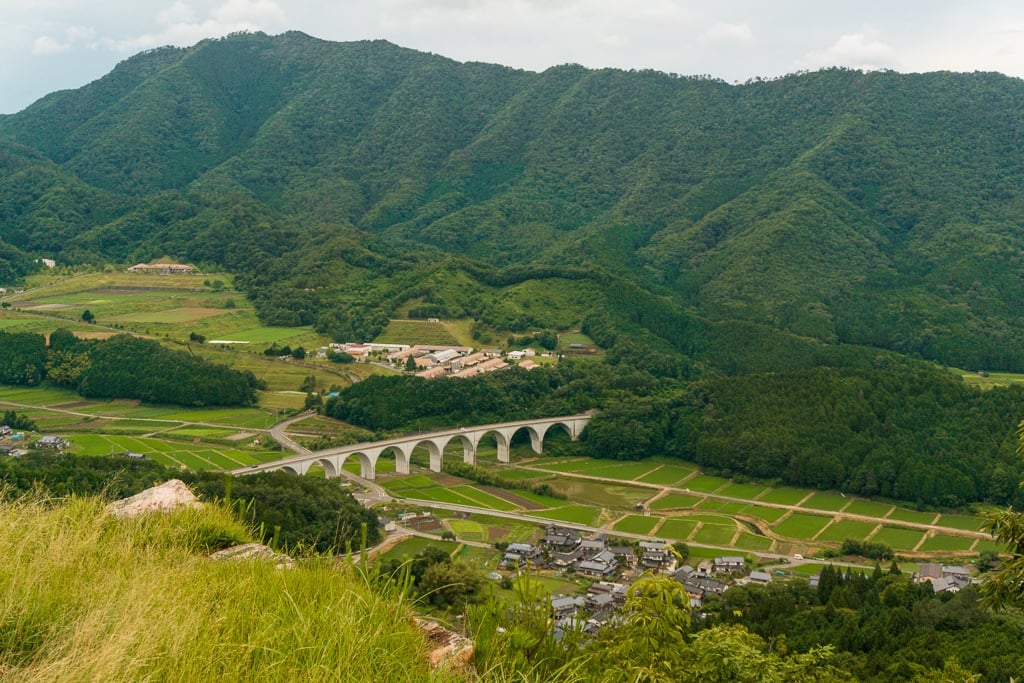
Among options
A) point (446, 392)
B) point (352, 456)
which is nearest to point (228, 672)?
point (352, 456)

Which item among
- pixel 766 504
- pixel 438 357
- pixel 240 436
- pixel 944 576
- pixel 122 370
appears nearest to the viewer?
pixel 944 576

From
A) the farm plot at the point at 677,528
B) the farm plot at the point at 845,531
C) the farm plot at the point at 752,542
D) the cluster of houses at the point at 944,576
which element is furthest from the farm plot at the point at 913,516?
the farm plot at the point at 677,528

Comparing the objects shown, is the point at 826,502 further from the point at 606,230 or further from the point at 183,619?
the point at 606,230

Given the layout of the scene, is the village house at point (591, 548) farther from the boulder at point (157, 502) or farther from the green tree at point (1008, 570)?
the boulder at point (157, 502)

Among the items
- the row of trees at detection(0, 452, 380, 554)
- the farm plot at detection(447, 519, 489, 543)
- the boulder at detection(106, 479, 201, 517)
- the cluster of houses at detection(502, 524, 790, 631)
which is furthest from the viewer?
the farm plot at detection(447, 519, 489, 543)

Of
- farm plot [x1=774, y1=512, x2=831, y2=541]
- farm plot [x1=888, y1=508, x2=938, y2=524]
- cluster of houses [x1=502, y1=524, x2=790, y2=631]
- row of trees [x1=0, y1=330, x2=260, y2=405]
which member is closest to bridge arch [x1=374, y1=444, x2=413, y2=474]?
row of trees [x1=0, y1=330, x2=260, y2=405]

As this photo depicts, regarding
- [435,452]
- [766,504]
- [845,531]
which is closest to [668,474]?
[766,504]

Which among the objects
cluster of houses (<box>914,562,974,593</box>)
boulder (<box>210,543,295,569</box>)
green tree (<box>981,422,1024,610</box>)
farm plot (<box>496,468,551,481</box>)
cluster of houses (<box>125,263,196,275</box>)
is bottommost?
farm plot (<box>496,468,551,481</box>)

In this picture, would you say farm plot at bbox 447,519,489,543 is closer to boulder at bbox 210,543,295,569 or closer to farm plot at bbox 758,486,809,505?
farm plot at bbox 758,486,809,505
